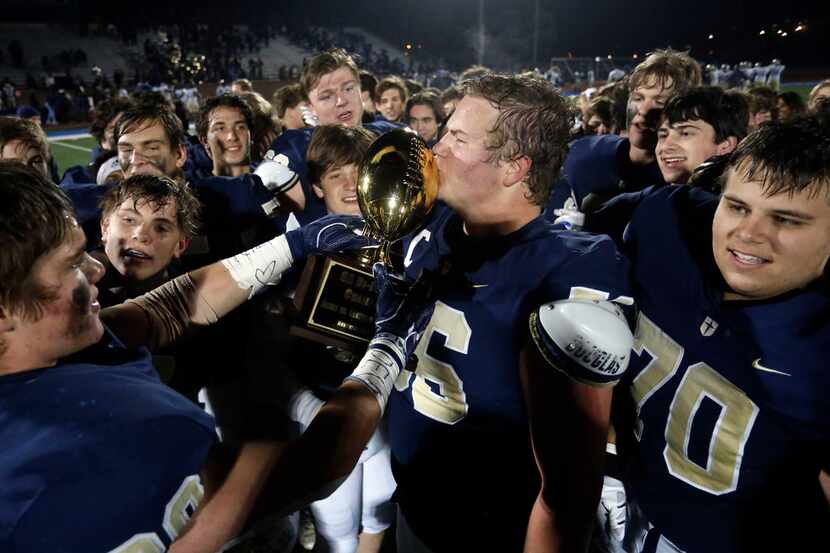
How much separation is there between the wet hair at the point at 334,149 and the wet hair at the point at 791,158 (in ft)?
5.08

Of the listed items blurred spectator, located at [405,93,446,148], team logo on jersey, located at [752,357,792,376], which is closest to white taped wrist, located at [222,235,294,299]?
team logo on jersey, located at [752,357,792,376]

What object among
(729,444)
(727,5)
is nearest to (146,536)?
(729,444)

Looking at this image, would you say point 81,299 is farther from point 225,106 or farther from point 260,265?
point 225,106

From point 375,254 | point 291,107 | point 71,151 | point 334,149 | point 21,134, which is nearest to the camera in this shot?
point 375,254

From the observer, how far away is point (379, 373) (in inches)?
51.4

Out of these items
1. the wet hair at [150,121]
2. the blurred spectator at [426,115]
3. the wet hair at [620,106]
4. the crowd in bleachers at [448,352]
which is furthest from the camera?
the blurred spectator at [426,115]

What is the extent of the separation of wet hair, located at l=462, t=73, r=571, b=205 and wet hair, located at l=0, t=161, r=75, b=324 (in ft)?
3.71

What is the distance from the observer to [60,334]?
104 cm

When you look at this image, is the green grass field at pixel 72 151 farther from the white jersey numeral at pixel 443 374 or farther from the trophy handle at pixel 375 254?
the white jersey numeral at pixel 443 374

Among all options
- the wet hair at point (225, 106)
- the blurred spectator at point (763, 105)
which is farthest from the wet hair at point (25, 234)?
the blurred spectator at point (763, 105)

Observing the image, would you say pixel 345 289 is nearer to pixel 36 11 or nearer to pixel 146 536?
pixel 146 536

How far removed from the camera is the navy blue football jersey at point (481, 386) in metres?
1.40

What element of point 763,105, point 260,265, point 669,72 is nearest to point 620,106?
point 669,72

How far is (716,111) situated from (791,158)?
1.32m
